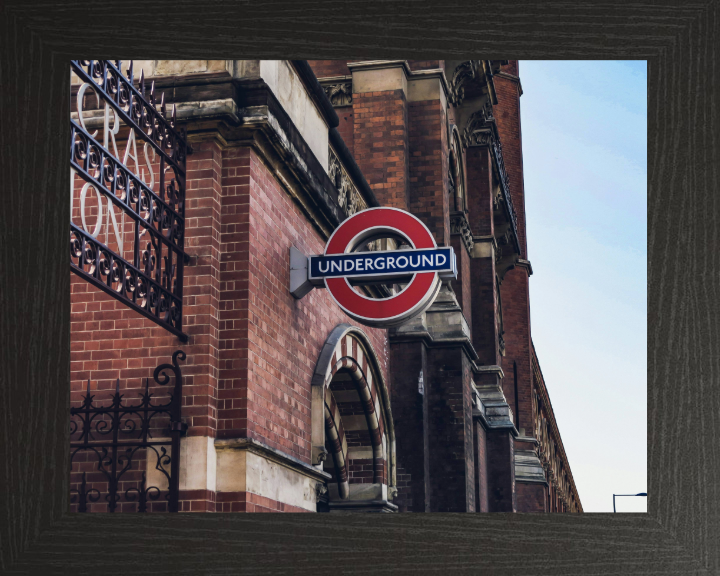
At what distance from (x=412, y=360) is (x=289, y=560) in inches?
429

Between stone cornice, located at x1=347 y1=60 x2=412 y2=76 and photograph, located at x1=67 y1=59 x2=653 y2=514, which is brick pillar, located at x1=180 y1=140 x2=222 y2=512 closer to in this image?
photograph, located at x1=67 y1=59 x2=653 y2=514

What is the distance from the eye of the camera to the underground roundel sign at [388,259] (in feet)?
24.5

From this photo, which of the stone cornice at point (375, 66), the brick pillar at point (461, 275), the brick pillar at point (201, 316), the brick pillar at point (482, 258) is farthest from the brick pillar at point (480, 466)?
the brick pillar at point (201, 316)

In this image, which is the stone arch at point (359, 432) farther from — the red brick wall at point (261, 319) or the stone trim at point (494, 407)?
the stone trim at point (494, 407)

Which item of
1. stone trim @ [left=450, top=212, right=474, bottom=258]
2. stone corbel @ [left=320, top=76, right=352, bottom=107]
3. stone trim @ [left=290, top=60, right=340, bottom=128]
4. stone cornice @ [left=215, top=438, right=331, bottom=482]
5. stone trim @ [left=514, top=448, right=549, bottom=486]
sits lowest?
stone cornice @ [left=215, top=438, right=331, bottom=482]

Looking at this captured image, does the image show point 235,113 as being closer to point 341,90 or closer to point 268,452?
point 268,452

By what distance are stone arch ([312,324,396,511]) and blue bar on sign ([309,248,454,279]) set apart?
2.31 metres

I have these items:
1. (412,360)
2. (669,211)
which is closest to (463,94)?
(412,360)

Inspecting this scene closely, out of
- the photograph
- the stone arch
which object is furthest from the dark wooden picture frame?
the stone arch

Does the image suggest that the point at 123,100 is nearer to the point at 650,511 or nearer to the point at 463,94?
the point at 650,511

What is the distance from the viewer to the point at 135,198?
598 centimetres

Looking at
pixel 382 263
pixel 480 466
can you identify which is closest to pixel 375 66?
pixel 480 466

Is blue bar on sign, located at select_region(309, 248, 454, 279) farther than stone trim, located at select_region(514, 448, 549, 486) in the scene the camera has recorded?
No

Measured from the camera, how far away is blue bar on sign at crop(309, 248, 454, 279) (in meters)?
7.23
